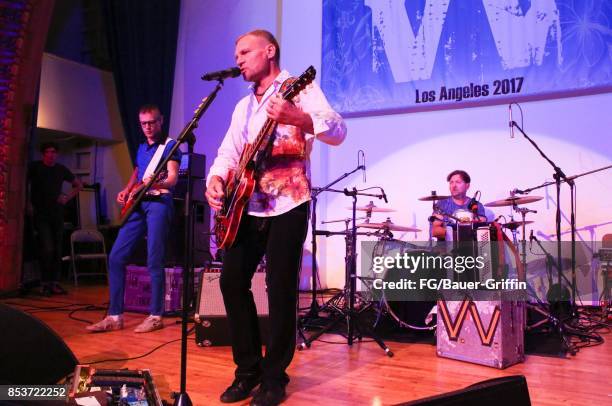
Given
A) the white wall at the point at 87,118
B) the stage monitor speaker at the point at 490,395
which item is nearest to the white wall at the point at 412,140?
the white wall at the point at 87,118

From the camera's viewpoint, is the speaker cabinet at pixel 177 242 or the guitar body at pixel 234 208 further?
the speaker cabinet at pixel 177 242

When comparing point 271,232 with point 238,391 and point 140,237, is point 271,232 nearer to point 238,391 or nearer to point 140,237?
point 238,391

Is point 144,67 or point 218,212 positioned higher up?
point 144,67

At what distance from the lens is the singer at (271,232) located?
7.92 ft

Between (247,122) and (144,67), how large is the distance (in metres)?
5.88

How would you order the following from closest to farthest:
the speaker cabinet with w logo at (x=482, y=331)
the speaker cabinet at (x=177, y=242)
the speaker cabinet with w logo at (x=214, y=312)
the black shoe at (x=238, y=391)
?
1. the black shoe at (x=238, y=391)
2. the speaker cabinet with w logo at (x=482, y=331)
3. the speaker cabinet with w logo at (x=214, y=312)
4. the speaker cabinet at (x=177, y=242)

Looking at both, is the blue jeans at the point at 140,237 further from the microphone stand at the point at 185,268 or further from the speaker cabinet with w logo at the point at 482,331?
the speaker cabinet with w logo at the point at 482,331

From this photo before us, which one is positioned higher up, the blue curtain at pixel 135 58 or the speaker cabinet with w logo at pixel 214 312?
the blue curtain at pixel 135 58

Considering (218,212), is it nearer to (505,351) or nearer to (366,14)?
(505,351)

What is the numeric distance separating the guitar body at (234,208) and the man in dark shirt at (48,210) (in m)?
4.74

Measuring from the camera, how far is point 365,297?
18.1 ft

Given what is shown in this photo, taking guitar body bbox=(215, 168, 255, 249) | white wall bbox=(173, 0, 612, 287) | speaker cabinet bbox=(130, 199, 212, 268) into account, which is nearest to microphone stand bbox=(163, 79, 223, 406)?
guitar body bbox=(215, 168, 255, 249)

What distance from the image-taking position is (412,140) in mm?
6797

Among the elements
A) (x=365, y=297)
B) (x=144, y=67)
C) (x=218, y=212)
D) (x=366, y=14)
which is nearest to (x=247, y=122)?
(x=218, y=212)
